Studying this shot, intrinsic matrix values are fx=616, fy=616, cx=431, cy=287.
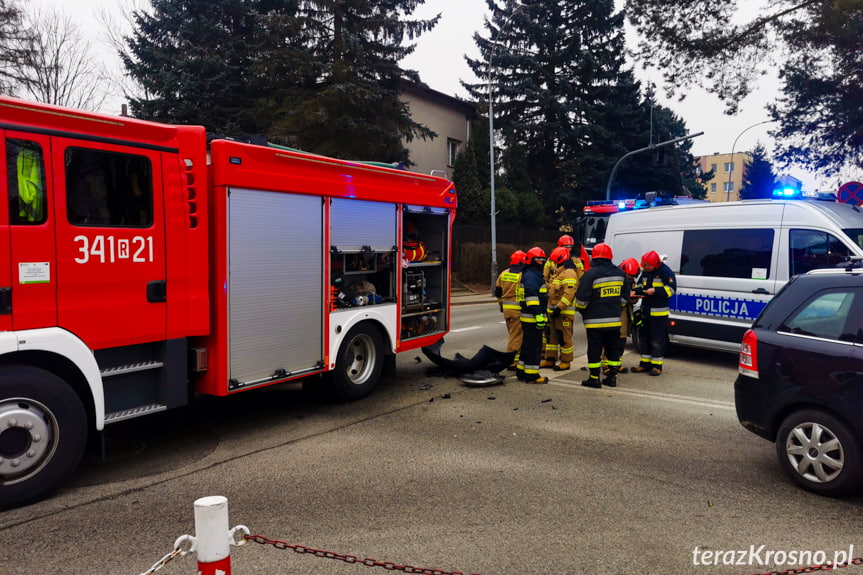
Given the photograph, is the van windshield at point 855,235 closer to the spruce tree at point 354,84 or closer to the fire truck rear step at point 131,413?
the fire truck rear step at point 131,413

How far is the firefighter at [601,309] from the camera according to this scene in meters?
7.52

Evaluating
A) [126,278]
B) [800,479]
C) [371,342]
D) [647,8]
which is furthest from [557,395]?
[647,8]

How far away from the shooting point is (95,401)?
14.1ft

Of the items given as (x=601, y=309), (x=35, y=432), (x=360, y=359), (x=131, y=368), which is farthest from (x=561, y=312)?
(x=35, y=432)

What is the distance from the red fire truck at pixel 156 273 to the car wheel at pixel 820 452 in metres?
4.08

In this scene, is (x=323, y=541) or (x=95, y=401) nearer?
(x=323, y=541)

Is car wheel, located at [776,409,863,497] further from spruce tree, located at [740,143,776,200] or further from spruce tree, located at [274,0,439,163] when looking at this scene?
spruce tree, located at [740,143,776,200]

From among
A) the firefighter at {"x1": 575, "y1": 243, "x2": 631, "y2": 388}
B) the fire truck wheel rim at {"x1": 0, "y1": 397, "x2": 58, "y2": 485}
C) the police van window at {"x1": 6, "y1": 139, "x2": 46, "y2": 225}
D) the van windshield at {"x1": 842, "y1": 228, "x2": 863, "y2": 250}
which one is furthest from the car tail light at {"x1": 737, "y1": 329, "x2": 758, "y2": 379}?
the police van window at {"x1": 6, "y1": 139, "x2": 46, "y2": 225}

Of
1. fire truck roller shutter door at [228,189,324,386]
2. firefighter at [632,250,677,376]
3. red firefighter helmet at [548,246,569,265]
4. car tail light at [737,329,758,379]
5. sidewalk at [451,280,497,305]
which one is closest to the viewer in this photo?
car tail light at [737,329,758,379]

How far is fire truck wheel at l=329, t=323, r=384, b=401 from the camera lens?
259 inches

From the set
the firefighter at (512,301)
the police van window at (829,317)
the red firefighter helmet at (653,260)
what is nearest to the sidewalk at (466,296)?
the firefighter at (512,301)

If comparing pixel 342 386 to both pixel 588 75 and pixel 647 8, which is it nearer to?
pixel 647 8

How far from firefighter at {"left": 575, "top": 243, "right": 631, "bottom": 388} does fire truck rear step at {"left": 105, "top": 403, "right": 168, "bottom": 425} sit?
4.86m

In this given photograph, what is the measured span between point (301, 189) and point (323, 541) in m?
3.34
